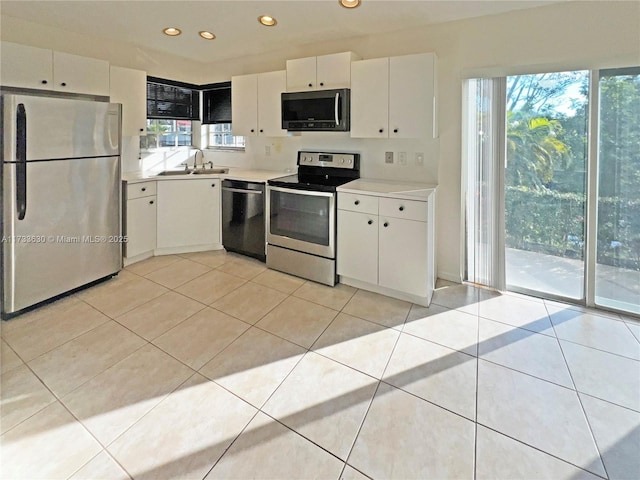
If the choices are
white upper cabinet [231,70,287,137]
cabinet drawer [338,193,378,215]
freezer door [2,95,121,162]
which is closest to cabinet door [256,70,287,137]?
white upper cabinet [231,70,287,137]

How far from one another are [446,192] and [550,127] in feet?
3.05

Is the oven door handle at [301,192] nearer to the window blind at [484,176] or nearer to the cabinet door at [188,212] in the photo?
the cabinet door at [188,212]

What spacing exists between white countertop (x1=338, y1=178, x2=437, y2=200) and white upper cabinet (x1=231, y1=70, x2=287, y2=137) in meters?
1.10

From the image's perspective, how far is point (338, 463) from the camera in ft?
4.81

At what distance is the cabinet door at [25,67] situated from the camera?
2803 millimetres

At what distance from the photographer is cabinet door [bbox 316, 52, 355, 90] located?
3268 mm

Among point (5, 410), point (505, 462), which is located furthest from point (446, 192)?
point (5, 410)

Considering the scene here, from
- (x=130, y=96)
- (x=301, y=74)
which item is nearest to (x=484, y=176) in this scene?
(x=301, y=74)

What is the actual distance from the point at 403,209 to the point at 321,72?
5.29 feet

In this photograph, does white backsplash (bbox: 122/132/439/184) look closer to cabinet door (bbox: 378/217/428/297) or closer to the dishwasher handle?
the dishwasher handle

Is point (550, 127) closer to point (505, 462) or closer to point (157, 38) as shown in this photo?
point (505, 462)

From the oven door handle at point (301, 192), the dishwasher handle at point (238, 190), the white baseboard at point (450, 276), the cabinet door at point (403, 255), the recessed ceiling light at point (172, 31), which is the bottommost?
the white baseboard at point (450, 276)

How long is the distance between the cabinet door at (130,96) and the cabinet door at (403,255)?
2890 millimetres

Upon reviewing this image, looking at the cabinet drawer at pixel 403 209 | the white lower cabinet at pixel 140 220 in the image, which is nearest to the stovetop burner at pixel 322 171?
the cabinet drawer at pixel 403 209
